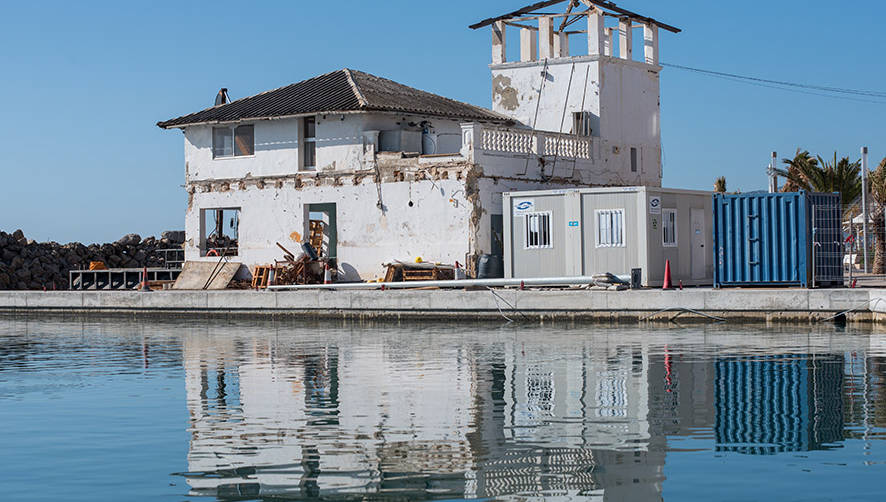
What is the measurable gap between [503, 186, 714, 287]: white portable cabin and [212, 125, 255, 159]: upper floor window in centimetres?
1131

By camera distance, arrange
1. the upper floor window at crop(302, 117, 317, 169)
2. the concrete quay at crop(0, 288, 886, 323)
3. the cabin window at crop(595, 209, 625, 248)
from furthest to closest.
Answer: the upper floor window at crop(302, 117, 317, 169), the cabin window at crop(595, 209, 625, 248), the concrete quay at crop(0, 288, 886, 323)

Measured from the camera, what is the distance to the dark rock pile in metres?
54.4

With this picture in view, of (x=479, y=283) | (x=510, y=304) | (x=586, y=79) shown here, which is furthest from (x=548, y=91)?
(x=510, y=304)

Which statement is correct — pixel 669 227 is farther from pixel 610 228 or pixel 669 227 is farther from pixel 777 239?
pixel 777 239

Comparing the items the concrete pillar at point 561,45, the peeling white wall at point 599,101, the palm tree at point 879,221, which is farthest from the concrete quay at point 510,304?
the palm tree at point 879,221

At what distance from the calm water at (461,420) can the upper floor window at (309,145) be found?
16.2m

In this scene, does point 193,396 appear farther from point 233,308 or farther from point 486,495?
point 233,308

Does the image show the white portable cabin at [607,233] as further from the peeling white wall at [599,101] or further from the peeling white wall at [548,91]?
the peeling white wall at [548,91]

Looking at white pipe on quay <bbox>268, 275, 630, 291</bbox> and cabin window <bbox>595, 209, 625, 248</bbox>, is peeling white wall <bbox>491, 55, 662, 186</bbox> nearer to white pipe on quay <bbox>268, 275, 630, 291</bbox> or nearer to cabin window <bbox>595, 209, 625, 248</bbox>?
cabin window <bbox>595, 209, 625, 248</bbox>

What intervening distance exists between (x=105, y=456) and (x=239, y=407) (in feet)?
11.7

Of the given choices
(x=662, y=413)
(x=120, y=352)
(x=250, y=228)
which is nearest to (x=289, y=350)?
(x=120, y=352)

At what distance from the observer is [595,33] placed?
1588 inches

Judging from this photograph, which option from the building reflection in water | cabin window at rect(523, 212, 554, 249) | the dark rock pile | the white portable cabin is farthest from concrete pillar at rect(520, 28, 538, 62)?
the dark rock pile

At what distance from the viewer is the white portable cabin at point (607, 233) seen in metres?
31.2
